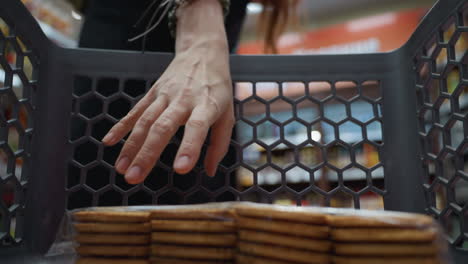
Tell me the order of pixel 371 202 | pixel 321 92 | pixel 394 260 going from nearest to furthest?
1. pixel 394 260
2. pixel 321 92
3. pixel 371 202

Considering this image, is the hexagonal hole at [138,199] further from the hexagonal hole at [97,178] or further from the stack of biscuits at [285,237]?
the stack of biscuits at [285,237]

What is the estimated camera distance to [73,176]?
0.66 meters

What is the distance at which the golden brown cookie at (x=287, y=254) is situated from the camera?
361 mm

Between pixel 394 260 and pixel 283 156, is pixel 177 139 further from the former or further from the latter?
pixel 283 156

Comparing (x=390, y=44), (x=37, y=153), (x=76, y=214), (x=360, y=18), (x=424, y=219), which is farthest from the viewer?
(x=360, y=18)

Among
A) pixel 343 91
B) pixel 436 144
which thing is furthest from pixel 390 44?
pixel 436 144

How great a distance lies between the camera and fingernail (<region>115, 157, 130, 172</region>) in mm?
523

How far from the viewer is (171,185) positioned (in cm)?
63

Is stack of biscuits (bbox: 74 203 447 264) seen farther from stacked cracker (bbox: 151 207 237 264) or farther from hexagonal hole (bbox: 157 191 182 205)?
hexagonal hole (bbox: 157 191 182 205)

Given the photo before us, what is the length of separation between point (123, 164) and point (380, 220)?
33 centimetres

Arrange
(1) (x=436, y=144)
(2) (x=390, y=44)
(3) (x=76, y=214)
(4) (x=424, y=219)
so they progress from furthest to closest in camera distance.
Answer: (2) (x=390, y=44) < (1) (x=436, y=144) < (3) (x=76, y=214) < (4) (x=424, y=219)

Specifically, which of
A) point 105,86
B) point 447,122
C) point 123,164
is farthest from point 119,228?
point 447,122

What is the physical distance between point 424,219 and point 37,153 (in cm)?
54

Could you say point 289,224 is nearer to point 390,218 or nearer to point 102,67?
point 390,218
